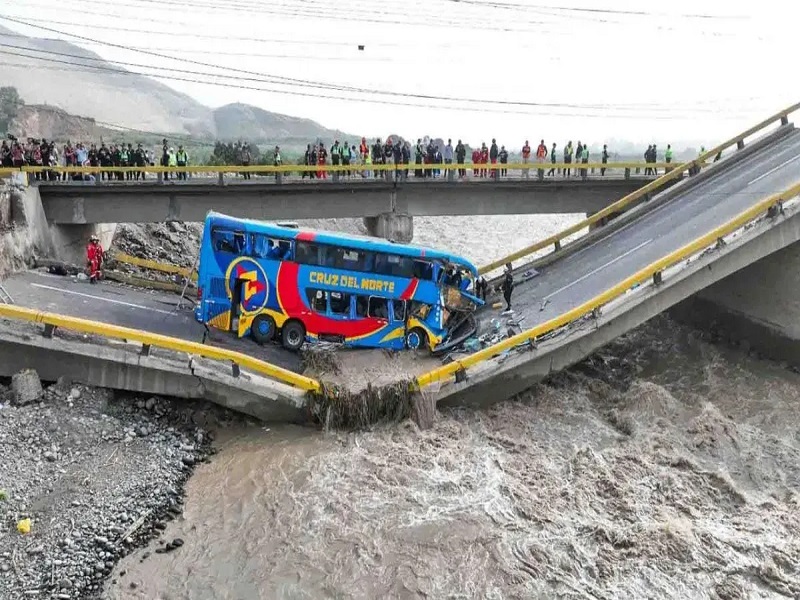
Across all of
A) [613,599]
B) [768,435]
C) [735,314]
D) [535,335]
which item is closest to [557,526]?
[613,599]

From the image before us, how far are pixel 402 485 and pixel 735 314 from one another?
14.2 metres

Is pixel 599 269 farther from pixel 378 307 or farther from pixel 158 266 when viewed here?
pixel 158 266

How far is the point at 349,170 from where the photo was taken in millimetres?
23812

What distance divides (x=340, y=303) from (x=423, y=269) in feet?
7.58

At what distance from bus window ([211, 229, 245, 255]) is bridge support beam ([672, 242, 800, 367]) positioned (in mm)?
15332

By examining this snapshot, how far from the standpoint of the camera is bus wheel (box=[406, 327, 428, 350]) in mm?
16812

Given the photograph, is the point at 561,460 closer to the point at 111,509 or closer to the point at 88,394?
the point at 111,509

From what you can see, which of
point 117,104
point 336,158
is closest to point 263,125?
point 117,104

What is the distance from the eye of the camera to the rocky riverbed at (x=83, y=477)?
9.21m

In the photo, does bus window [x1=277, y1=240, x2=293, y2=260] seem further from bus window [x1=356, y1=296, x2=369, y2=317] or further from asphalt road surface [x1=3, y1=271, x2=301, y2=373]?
asphalt road surface [x1=3, y1=271, x2=301, y2=373]

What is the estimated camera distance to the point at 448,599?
927 centimetres

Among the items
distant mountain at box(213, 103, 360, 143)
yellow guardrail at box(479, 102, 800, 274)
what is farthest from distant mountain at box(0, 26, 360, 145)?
yellow guardrail at box(479, 102, 800, 274)

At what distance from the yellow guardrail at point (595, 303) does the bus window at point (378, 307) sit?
2.46 metres

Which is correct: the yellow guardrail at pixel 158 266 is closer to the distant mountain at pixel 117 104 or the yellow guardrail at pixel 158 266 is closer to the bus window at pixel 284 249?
the bus window at pixel 284 249
